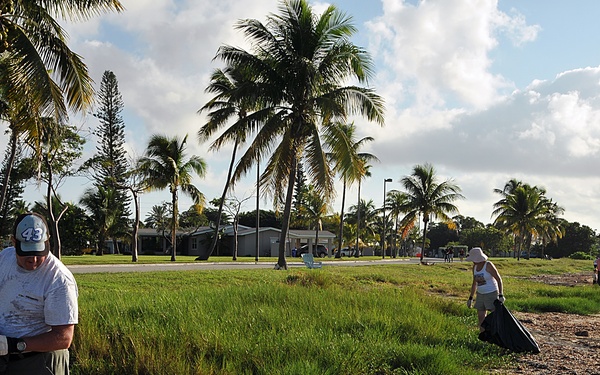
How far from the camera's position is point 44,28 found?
13.3m

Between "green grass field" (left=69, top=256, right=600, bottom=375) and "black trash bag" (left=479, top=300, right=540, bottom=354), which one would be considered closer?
"green grass field" (left=69, top=256, right=600, bottom=375)

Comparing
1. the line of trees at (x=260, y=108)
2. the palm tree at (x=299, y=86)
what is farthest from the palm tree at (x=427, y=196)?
the palm tree at (x=299, y=86)

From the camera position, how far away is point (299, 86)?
2116 centimetres

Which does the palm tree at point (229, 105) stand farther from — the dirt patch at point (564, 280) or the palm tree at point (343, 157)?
the dirt patch at point (564, 280)

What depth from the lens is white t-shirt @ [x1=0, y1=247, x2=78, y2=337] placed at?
12.2ft

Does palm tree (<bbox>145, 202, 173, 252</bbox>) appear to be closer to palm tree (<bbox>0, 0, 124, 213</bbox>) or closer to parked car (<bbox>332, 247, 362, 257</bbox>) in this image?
parked car (<bbox>332, 247, 362, 257</bbox>)

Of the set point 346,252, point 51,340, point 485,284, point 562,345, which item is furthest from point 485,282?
point 346,252

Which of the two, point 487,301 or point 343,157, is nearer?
point 487,301

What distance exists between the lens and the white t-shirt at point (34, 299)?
3.73 meters

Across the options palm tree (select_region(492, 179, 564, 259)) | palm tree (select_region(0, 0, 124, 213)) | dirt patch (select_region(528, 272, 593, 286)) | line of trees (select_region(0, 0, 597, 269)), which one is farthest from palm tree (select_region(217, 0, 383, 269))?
palm tree (select_region(492, 179, 564, 259))

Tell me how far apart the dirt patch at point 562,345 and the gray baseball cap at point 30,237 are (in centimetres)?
605

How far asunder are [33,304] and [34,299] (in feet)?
0.12

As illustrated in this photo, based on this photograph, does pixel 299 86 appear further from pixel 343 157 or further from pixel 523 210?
pixel 523 210

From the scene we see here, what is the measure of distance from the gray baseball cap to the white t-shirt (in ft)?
0.38
